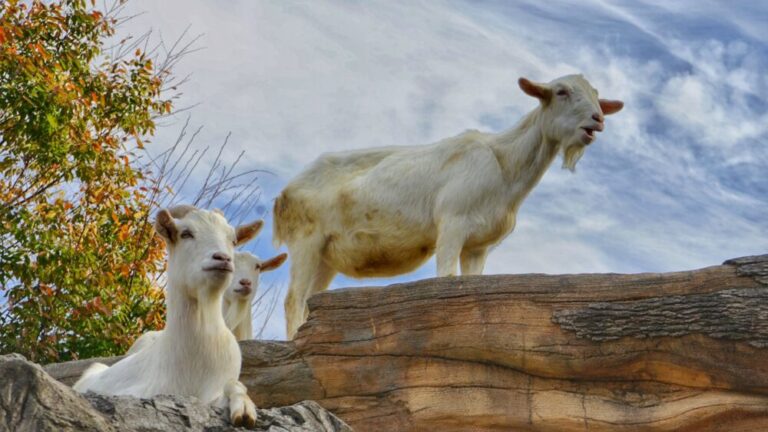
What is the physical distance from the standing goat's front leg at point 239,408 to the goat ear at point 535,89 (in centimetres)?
468

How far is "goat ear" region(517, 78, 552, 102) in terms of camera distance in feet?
31.5

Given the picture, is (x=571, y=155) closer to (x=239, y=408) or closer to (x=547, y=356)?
(x=547, y=356)

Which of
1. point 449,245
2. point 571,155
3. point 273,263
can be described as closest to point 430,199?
point 449,245

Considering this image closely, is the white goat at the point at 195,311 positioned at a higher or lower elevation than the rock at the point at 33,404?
higher

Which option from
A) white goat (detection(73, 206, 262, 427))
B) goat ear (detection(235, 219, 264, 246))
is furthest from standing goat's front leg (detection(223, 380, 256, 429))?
goat ear (detection(235, 219, 264, 246))

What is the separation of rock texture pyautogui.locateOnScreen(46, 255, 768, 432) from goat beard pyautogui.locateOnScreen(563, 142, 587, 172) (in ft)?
5.19

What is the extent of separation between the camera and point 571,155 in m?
9.73

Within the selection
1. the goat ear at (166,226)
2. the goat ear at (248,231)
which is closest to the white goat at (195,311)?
the goat ear at (166,226)

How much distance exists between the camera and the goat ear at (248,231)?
7102mm

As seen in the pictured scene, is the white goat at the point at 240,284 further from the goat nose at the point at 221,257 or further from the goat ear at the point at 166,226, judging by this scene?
the goat nose at the point at 221,257

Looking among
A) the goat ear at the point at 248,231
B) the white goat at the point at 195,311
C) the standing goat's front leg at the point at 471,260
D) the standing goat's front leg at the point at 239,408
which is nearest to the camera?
the standing goat's front leg at the point at 239,408

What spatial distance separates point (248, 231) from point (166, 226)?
58 centimetres

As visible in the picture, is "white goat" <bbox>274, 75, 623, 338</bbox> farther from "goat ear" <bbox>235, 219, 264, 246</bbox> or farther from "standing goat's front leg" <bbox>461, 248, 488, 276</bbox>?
"goat ear" <bbox>235, 219, 264, 246</bbox>

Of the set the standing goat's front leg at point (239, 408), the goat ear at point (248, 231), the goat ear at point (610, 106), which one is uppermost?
the goat ear at point (610, 106)
